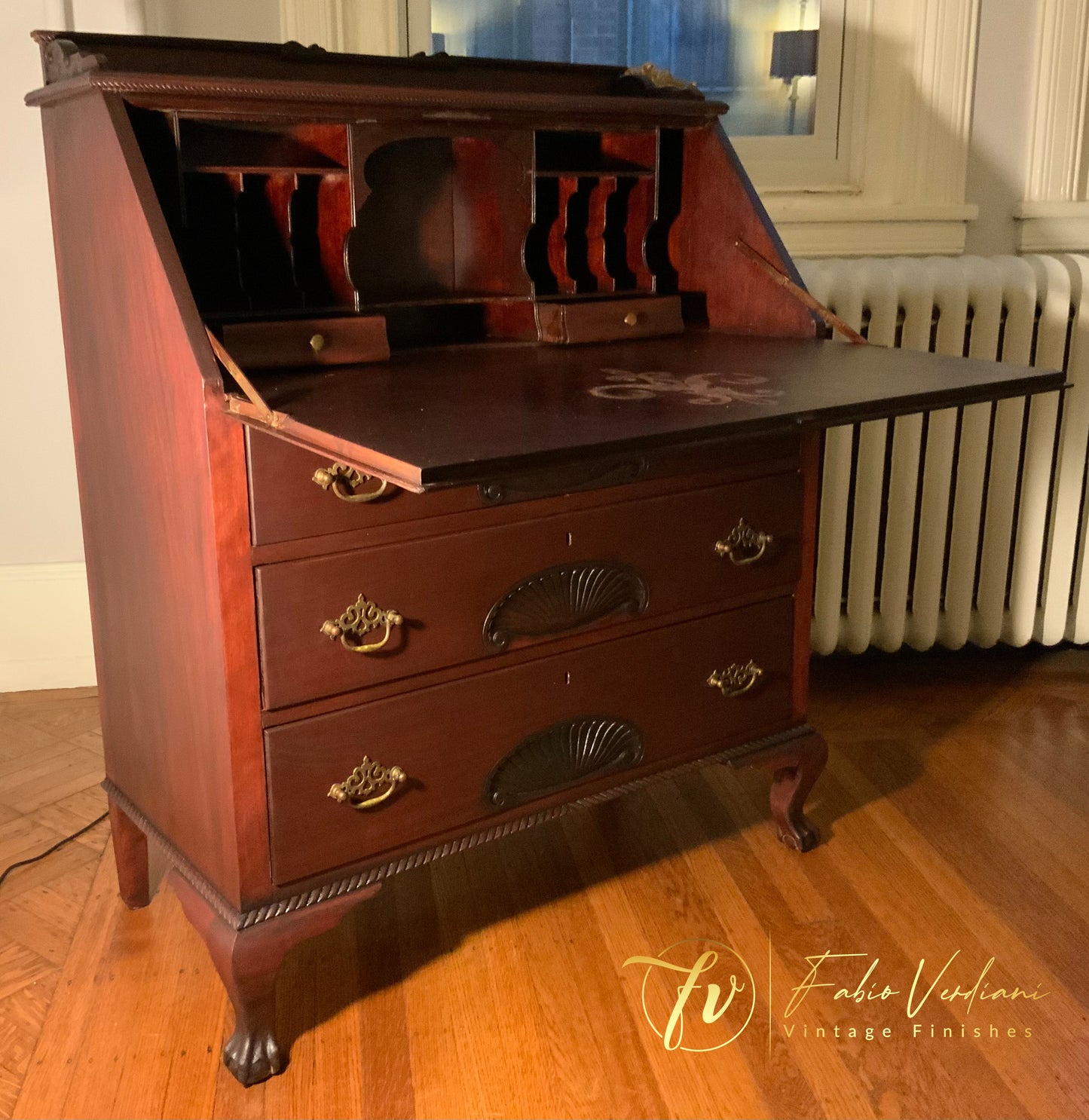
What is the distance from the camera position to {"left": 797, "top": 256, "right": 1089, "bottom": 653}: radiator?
2.62 m

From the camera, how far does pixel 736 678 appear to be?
76.9 inches

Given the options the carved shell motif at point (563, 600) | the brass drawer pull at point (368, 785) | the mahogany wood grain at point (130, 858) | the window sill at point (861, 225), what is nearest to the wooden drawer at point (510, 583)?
the carved shell motif at point (563, 600)

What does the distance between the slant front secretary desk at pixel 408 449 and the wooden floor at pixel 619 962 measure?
0.14m

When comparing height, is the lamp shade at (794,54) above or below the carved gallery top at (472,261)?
above

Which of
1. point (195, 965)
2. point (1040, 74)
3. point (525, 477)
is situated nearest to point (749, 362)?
point (525, 477)

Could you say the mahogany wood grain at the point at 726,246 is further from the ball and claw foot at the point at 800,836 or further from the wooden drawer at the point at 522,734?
the ball and claw foot at the point at 800,836

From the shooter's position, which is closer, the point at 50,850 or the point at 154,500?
the point at 154,500

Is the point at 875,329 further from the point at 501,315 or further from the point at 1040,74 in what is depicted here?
the point at 501,315

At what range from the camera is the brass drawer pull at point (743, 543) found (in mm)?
1852

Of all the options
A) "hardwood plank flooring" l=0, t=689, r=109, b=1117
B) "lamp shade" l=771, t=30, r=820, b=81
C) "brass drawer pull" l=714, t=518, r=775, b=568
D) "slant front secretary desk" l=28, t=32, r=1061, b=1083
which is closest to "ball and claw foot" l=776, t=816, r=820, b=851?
"slant front secretary desk" l=28, t=32, r=1061, b=1083

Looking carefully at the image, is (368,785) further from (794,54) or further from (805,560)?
(794,54)

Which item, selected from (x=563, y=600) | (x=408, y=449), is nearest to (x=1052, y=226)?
(x=563, y=600)

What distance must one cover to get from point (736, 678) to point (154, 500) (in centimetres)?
95

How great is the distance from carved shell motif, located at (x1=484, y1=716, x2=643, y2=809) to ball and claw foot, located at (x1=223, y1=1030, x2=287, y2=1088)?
0.43 meters
